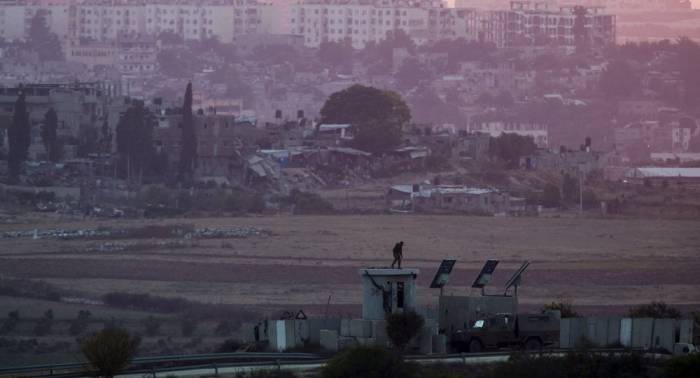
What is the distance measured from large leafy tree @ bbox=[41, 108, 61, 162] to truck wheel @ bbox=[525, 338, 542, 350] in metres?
34.0

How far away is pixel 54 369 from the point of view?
26.3 m

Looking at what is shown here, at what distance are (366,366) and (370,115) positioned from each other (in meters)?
43.4

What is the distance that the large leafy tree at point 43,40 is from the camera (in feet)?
341

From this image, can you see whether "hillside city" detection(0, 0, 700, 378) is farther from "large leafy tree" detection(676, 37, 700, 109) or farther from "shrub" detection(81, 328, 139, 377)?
"large leafy tree" detection(676, 37, 700, 109)

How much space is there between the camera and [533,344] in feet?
87.8

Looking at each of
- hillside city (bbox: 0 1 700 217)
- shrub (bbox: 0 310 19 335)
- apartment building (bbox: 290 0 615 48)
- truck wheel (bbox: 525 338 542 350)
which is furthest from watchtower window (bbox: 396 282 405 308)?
apartment building (bbox: 290 0 615 48)

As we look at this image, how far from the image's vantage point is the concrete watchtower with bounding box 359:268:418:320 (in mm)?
26344

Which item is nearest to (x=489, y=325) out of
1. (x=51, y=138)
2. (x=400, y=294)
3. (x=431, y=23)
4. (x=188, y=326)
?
(x=400, y=294)

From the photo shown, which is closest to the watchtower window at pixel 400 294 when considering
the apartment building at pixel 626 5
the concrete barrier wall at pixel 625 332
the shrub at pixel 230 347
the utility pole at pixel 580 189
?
the concrete barrier wall at pixel 625 332

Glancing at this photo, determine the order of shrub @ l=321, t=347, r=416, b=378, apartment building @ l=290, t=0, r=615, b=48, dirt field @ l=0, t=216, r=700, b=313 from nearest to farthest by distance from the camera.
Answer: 1. shrub @ l=321, t=347, r=416, b=378
2. dirt field @ l=0, t=216, r=700, b=313
3. apartment building @ l=290, t=0, r=615, b=48

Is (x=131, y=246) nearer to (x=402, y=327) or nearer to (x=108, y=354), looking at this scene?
(x=402, y=327)

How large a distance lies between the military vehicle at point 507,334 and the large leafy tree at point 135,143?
106ft

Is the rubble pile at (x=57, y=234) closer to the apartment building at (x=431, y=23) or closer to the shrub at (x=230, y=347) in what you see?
the shrub at (x=230, y=347)

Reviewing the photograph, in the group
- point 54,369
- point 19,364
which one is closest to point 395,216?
point 19,364
